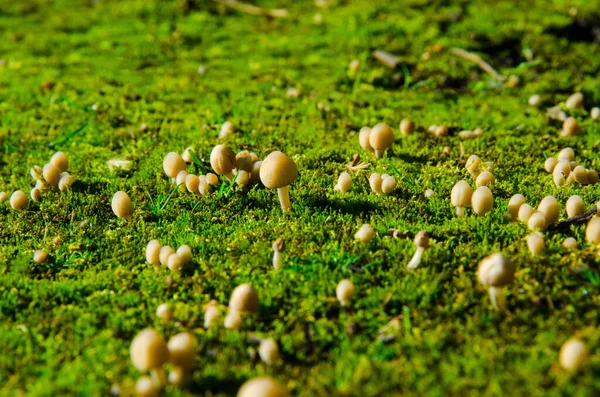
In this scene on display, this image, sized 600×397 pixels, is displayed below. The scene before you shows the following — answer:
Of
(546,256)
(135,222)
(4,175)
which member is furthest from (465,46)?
(4,175)

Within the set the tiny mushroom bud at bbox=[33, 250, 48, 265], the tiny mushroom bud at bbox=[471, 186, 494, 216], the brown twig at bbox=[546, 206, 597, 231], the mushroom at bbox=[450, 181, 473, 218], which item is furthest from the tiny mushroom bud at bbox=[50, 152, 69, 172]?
the brown twig at bbox=[546, 206, 597, 231]

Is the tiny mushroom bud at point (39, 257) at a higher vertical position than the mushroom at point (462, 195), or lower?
lower

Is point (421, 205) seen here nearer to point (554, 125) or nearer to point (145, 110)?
point (554, 125)

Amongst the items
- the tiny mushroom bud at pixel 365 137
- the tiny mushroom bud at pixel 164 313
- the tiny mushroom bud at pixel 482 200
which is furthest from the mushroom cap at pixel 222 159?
the tiny mushroom bud at pixel 482 200

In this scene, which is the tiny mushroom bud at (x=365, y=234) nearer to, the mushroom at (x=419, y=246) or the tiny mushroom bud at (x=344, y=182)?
the mushroom at (x=419, y=246)

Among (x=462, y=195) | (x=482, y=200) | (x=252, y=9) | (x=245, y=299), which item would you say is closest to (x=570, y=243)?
(x=482, y=200)

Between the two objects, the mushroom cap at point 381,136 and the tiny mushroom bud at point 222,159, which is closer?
the tiny mushroom bud at point 222,159

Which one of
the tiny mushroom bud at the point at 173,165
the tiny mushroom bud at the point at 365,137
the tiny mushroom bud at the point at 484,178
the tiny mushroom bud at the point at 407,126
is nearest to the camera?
the tiny mushroom bud at the point at 484,178
